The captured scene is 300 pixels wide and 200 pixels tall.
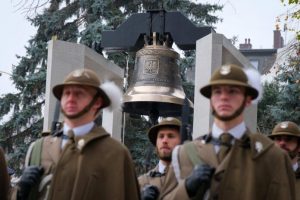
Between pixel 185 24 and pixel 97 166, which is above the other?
pixel 185 24

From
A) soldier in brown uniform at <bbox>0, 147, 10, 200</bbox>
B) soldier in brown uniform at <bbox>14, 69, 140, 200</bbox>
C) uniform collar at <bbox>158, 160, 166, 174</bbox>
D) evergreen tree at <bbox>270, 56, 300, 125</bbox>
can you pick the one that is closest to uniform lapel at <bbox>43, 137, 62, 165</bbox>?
soldier in brown uniform at <bbox>14, 69, 140, 200</bbox>

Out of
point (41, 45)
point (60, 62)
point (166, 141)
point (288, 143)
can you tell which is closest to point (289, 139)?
point (288, 143)

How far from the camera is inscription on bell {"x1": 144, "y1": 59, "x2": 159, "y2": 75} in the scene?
10.9 meters

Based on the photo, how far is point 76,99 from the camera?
230 inches

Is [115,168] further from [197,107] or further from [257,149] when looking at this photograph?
[197,107]

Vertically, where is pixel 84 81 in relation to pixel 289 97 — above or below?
below

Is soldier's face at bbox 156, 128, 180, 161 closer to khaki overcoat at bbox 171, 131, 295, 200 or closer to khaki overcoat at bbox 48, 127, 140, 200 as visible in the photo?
khaki overcoat at bbox 48, 127, 140, 200

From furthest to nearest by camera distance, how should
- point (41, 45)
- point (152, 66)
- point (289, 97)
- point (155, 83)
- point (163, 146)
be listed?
1. point (41, 45)
2. point (289, 97)
3. point (152, 66)
4. point (155, 83)
5. point (163, 146)

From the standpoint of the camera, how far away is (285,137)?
28.5 ft

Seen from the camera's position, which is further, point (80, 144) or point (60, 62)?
point (60, 62)

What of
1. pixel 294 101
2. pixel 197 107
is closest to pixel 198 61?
pixel 197 107

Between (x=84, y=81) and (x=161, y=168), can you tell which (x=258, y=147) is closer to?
(x=84, y=81)

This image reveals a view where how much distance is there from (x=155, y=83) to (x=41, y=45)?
957 cm

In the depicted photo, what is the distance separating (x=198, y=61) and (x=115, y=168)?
4.64 metres
